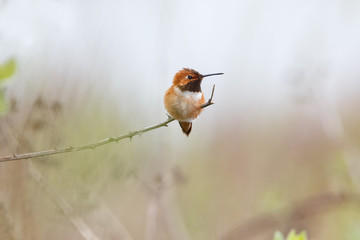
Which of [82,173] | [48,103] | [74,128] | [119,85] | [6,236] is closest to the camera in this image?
[6,236]

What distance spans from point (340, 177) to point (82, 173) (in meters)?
2.34

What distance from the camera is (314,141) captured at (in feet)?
22.9

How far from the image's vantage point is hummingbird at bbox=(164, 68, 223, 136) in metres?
1.62

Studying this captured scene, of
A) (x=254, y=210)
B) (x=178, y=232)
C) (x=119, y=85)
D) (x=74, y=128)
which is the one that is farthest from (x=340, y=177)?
(x=74, y=128)

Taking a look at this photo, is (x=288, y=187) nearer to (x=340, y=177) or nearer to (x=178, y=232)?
(x=340, y=177)

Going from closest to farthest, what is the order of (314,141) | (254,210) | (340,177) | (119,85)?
(119,85) → (340,177) → (254,210) → (314,141)

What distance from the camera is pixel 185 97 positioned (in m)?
1.65

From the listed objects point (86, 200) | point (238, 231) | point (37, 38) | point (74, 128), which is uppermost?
point (37, 38)

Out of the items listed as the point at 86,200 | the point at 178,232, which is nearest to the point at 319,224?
the point at 178,232

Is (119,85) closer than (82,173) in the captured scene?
No

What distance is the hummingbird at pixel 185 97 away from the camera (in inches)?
63.9

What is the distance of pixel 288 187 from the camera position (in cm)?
521

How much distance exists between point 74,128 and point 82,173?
0.29 meters

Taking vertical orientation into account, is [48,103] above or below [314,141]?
above
